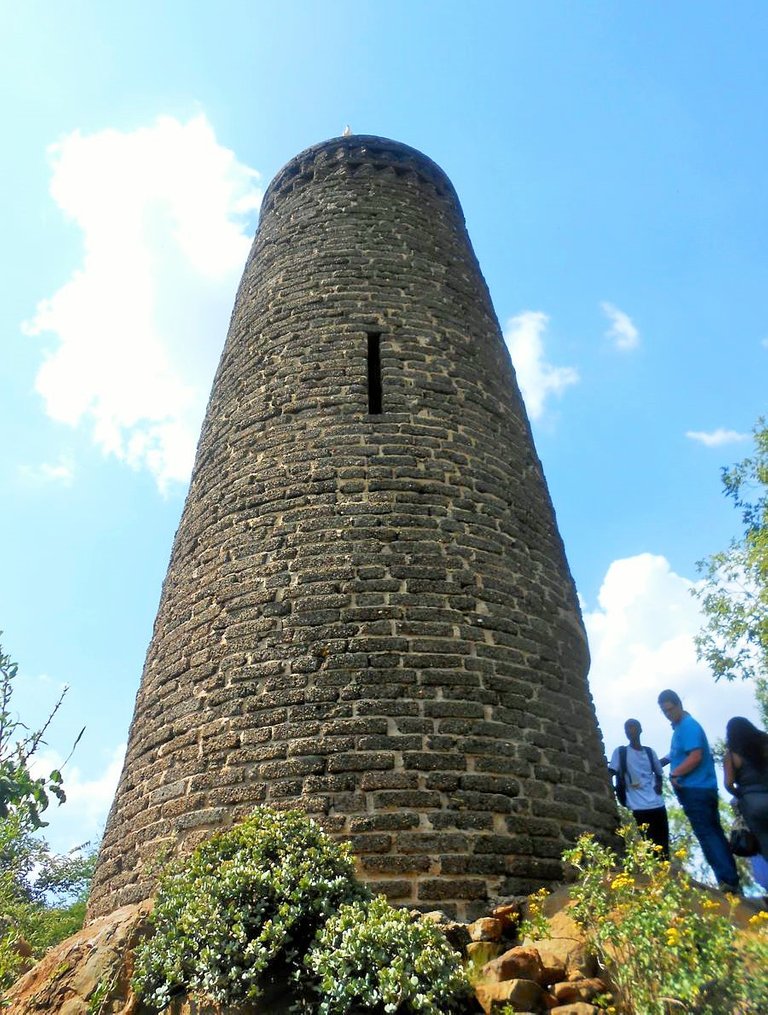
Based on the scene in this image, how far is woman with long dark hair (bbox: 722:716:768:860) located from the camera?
443cm

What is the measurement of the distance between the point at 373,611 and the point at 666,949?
2.80m

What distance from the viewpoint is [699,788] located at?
5160mm

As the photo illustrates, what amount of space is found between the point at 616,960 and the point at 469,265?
733 cm

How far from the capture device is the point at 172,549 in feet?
24.9

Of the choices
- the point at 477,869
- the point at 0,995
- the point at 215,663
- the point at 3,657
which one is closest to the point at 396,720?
the point at 477,869

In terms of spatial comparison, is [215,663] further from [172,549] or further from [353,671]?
[172,549]

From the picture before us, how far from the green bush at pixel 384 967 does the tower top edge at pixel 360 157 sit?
8.30 metres

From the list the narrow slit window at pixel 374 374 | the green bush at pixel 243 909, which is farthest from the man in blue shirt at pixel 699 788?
the narrow slit window at pixel 374 374

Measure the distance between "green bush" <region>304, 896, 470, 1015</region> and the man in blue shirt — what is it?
237 centimetres

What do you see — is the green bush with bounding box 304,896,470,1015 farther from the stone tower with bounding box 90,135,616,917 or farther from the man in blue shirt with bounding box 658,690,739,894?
the man in blue shirt with bounding box 658,690,739,894

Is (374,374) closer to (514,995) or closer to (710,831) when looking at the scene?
(710,831)

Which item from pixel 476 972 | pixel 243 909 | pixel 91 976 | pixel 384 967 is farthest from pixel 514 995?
pixel 91 976

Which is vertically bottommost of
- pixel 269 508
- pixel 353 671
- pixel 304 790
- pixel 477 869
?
pixel 477 869

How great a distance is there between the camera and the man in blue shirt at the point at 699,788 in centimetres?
494
